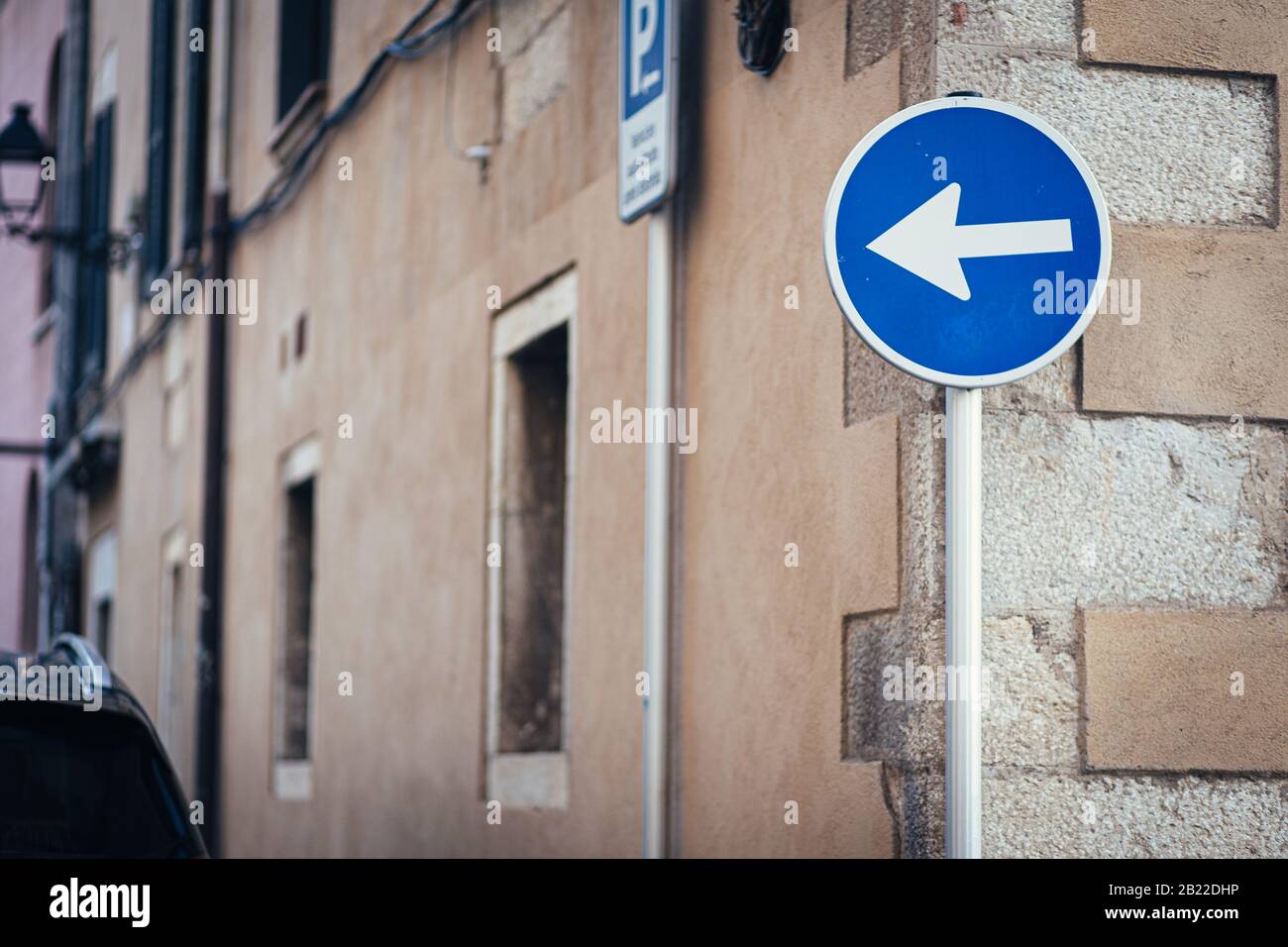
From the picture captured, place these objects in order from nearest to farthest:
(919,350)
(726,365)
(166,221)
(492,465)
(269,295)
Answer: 1. (919,350)
2. (726,365)
3. (492,465)
4. (269,295)
5. (166,221)

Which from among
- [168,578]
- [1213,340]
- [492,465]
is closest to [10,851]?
[1213,340]

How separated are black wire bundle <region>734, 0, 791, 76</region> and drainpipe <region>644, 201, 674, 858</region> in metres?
0.78

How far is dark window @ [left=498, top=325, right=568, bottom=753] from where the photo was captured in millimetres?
8773

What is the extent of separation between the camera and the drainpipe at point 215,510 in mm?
13930

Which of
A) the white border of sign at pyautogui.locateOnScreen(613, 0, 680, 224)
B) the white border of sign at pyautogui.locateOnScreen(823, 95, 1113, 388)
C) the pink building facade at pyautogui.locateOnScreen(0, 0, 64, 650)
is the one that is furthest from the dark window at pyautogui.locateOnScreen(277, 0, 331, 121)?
the pink building facade at pyautogui.locateOnScreen(0, 0, 64, 650)


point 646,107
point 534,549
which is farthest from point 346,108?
point 646,107

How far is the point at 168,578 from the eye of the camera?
645 inches

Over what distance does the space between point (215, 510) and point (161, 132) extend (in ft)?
11.8

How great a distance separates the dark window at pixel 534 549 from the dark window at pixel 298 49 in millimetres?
4266

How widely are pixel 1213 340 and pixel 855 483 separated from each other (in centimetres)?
103

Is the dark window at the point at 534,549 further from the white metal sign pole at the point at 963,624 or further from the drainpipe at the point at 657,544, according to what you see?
the white metal sign pole at the point at 963,624

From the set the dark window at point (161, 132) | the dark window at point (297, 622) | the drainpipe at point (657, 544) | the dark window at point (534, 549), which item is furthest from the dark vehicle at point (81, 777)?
the dark window at point (161, 132)

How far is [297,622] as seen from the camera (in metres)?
12.7
